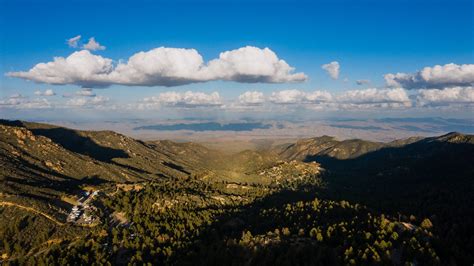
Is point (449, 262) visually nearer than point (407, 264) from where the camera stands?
No

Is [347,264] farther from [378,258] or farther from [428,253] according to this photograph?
[428,253]

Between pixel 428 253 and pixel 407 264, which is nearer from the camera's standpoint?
pixel 407 264

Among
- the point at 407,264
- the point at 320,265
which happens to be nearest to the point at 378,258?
the point at 407,264

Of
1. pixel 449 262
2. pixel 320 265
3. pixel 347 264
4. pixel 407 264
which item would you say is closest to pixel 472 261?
pixel 449 262

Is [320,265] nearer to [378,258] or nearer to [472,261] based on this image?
[378,258]

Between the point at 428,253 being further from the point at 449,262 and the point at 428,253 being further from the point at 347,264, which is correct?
the point at 347,264

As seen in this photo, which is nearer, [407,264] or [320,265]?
[407,264]

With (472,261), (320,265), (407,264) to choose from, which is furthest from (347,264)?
(472,261)
